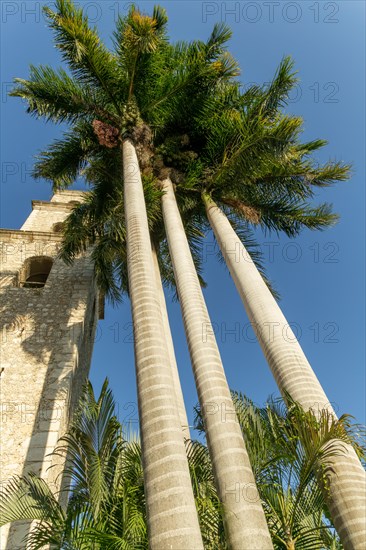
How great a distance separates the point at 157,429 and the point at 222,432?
3.16ft

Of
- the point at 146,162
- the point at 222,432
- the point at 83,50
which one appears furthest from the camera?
the point at 146,162

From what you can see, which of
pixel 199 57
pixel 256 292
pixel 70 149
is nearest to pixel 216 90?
pixel 199 57

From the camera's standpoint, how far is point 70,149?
1041 centimetres

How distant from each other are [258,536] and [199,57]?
9910mm

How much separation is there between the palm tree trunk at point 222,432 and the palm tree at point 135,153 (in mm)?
602

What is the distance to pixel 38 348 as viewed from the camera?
11.9 meters

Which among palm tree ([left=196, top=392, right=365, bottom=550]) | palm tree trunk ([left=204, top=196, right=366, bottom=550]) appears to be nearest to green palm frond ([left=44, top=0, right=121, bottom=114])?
palm tree trunk ([left=204, top=196, right=366, bottom=550])

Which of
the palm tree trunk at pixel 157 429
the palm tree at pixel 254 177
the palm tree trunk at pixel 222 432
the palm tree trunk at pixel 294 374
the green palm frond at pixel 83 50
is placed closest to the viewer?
the palm tree trunk at pixel 157 429

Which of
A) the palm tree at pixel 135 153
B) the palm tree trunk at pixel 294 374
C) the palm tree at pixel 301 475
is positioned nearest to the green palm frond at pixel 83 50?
the palm tree at pixel 135 153

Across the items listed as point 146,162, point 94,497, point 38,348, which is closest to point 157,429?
point 94,497

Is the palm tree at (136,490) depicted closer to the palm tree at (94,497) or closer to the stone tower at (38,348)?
the palm tree at (94,497)

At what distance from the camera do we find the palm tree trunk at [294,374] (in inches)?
146

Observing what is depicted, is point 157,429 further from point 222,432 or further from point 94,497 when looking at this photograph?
point 94,497

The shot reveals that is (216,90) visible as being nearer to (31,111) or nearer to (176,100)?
(176,100)
